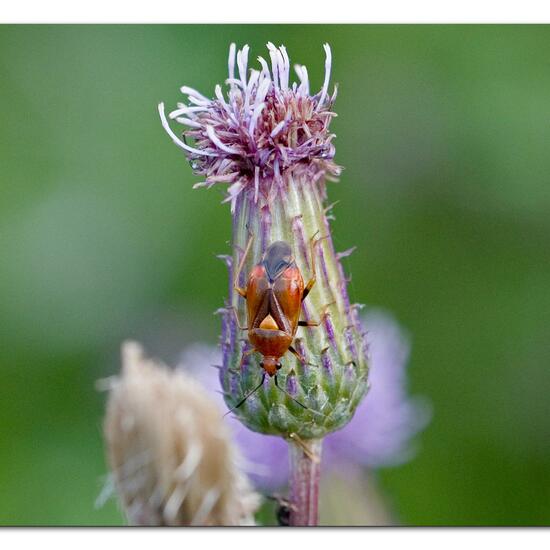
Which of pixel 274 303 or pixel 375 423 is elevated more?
pixel 274 303

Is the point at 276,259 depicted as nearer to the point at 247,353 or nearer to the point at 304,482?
the point at 247,353

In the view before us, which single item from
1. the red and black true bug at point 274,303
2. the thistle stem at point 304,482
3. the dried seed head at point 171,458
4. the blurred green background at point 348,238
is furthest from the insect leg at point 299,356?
the blurred green background at point 348,238

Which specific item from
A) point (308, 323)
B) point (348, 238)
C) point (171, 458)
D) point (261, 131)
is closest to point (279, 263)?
point (308, 323)

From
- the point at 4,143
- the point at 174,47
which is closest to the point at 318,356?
the point at 174,47

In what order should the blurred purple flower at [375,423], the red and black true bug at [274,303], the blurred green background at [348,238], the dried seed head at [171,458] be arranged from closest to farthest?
the red and black true bug at [274,303] < the dried seed head at [171,458] < the blurred purple flower at [375,423] < the blurred green background at [348,238]

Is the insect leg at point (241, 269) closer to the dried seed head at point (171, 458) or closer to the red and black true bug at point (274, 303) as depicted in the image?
the red and black true bug at point (274, 303)

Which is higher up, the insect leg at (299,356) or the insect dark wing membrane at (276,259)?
the insect dark wing membrane at (276,259)
